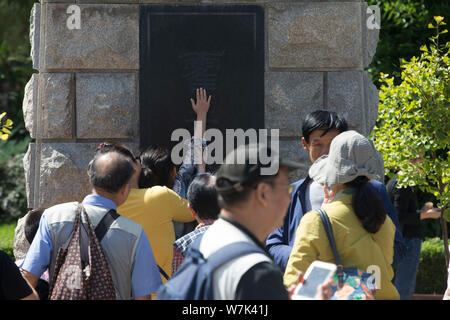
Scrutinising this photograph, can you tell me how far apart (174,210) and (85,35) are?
1948 mm

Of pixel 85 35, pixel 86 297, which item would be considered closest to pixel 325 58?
pixel 85 35

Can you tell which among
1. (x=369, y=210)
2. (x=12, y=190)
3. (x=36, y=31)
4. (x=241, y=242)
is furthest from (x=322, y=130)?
(x=12, y=190)

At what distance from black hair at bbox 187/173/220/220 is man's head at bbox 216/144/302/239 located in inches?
50.6

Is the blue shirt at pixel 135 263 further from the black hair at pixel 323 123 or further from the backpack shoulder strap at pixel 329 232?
the black hair at pixel 323 123

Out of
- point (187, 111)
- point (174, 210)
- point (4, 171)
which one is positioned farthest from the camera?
point (4, 171)

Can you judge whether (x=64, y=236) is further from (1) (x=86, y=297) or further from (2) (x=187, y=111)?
(2) (x=187, y=111)

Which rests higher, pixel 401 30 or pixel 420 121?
pixel 401 30

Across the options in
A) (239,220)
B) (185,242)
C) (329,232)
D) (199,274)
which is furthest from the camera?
(185,242)

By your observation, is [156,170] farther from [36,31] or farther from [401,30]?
[401,30]

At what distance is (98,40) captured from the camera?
536cm

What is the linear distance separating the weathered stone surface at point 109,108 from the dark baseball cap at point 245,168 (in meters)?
3.02

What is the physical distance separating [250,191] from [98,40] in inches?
131
